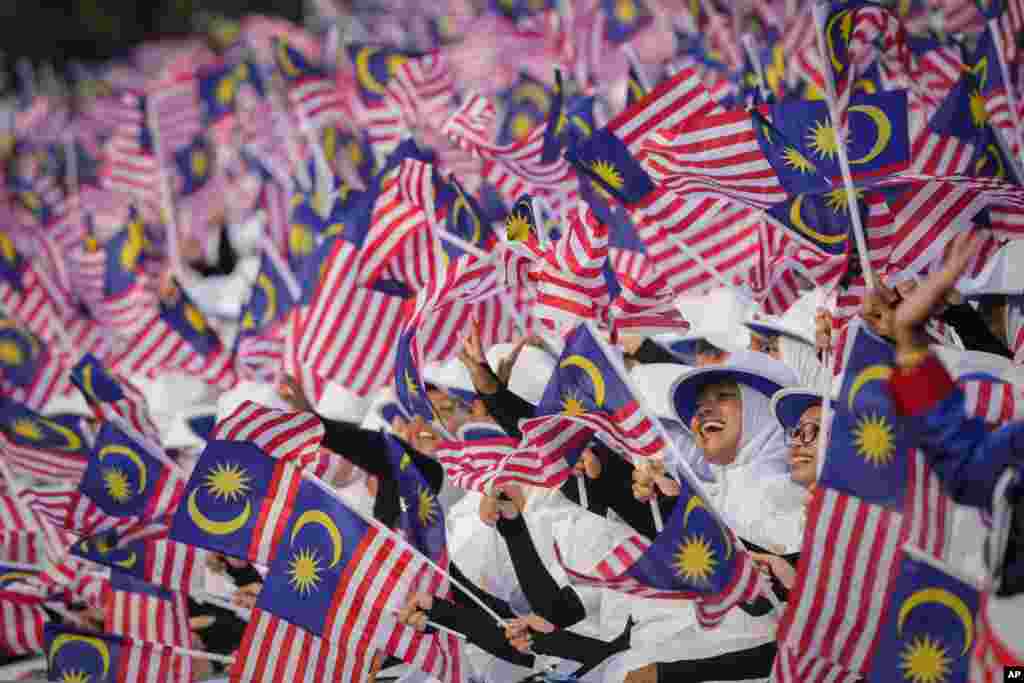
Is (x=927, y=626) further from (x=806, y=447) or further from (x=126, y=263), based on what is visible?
(x=126, y=263)

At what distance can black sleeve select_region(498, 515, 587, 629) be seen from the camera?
4648 mm

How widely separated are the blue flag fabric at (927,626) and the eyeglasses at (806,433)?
2.87ft

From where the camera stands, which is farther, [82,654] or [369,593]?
[82,654]

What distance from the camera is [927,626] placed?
3.44 meters

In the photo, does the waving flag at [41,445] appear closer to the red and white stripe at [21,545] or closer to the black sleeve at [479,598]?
the red and white stripe at [21,545]

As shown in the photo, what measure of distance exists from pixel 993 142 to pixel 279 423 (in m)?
3.08

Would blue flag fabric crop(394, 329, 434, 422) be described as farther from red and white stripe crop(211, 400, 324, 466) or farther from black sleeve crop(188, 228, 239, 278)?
black sleeve crop(188, 228, 239, 278)

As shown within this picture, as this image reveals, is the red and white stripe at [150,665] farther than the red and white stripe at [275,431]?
Yes

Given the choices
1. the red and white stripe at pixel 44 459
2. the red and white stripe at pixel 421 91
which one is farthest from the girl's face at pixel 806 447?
the red and white stripe at pixel 421 91

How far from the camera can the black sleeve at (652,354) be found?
6.25 m

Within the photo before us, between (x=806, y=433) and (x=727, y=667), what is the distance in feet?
2.69

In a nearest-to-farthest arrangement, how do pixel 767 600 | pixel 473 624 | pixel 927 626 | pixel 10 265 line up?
pixel 927 626 → pixel 767 600 → pixel 473 624 → pixel 10 265

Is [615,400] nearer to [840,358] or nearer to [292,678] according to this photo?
[840,358]

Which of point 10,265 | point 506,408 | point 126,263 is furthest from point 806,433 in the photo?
point 10,265
